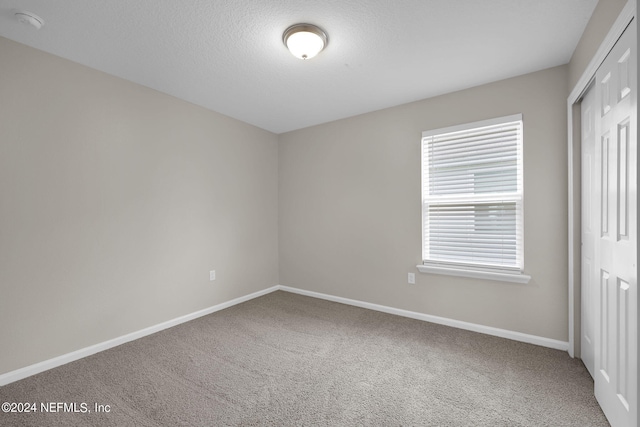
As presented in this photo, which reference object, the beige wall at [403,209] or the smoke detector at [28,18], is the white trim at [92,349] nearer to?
the beige wall at [403,209]

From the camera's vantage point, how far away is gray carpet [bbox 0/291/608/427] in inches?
67.1

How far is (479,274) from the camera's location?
2828mm

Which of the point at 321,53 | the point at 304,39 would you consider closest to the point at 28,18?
the point at 304,39

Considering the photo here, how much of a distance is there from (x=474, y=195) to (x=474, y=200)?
5cm

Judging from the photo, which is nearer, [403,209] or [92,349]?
[92,349]

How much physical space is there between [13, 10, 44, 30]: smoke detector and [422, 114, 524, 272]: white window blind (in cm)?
337

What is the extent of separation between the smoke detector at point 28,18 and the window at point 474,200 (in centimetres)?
339

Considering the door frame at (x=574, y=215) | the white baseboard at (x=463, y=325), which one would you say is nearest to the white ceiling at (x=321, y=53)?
the door frame at (x=574, y=215)

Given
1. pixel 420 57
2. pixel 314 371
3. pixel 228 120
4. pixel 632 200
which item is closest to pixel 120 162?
pixel 228 120

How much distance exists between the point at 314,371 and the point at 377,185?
2.23 meters

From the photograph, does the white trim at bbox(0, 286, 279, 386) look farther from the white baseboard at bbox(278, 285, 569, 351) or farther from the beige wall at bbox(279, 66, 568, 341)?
the white baseboard at bbox(278, 285, 569, 351)

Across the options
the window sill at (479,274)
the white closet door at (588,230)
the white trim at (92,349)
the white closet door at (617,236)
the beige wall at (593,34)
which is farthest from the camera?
the window sill at (479,274)

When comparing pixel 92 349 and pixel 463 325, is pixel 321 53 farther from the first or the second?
pixel 92 349

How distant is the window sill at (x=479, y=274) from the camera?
104 inches
